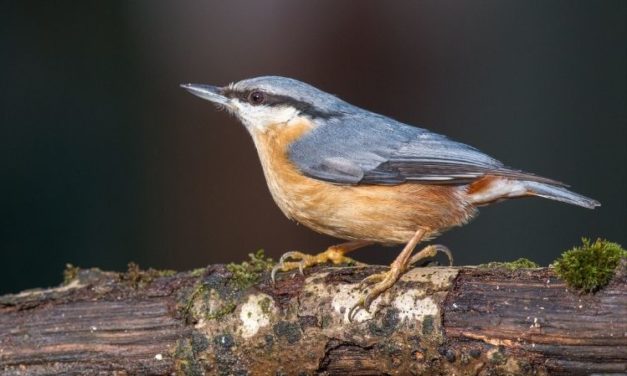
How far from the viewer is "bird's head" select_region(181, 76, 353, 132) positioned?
A: 13.5 feet

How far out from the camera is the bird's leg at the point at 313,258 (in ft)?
12.3

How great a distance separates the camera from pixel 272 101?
416 cm

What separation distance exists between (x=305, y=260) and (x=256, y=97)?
3.00 feet

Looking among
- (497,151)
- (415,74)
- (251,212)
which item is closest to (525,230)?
(497,151)

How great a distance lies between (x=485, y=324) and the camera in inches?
122

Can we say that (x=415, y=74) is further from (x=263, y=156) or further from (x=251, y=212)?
(x=263, y=156)

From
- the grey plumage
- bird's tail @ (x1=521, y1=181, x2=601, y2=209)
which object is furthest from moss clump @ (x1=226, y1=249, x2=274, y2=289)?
bird's tail @ (x1=521, y1=181, x2=601, y2=209)

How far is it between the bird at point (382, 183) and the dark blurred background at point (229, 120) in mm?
2299

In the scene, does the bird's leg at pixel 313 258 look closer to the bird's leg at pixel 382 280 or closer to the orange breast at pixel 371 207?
the orange breast at pixel 371 207

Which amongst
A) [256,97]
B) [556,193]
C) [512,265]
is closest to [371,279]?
[512,265]

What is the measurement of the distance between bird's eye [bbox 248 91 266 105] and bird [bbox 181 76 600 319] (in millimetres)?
229

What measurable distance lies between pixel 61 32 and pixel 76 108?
0.70 m

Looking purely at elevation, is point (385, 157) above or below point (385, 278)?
above

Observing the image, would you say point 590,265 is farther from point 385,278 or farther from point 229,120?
point 229,120
